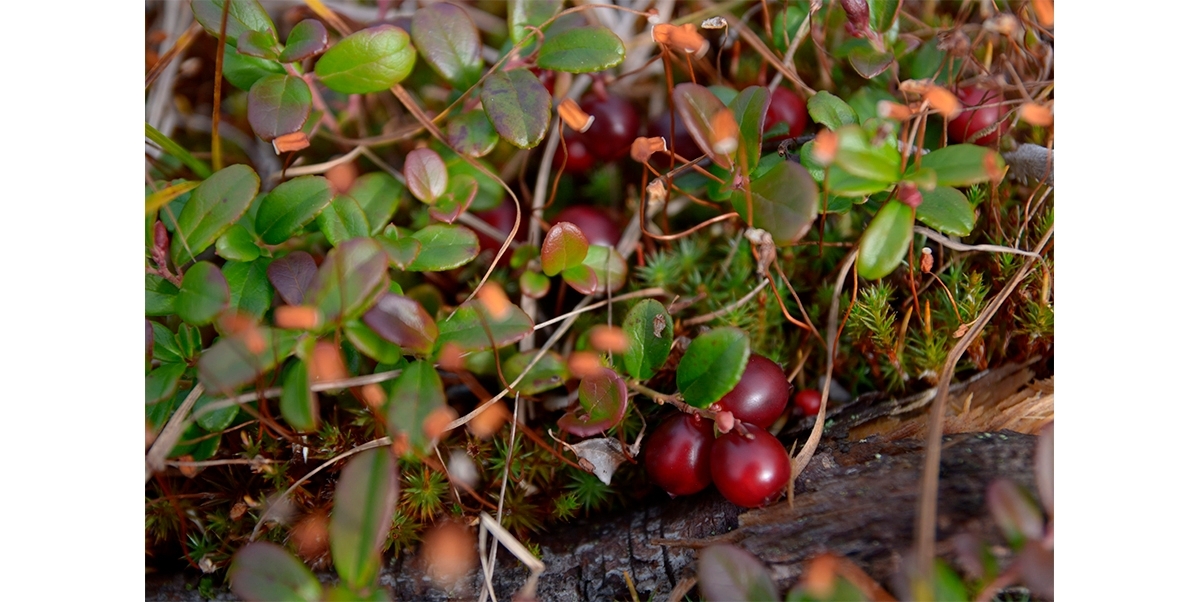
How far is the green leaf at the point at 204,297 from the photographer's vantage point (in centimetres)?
143

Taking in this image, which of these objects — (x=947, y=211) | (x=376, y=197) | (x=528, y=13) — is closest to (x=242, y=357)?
(x=376, y=197)

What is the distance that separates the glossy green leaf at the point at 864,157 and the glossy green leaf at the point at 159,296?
1299 mm

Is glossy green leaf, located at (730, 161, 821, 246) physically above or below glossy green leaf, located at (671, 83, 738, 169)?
below

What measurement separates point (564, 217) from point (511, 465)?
608mm

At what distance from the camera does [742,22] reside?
79.1 inches

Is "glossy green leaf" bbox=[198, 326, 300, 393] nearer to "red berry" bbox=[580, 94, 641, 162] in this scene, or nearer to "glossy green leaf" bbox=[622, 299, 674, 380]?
"glossy green leaf" bbox=[622, 299, 674, 380]

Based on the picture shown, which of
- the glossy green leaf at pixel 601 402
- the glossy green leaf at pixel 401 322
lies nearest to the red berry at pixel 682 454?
the glossy green leaf at pixel 601 402

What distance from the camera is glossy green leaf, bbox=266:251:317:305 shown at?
4.81 ft

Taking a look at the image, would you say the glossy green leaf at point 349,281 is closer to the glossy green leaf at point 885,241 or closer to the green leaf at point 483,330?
the green leaf at point 483,330

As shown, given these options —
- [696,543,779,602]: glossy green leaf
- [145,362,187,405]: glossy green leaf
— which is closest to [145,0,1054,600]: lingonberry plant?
[145,362,187,405]: glossy green leaf

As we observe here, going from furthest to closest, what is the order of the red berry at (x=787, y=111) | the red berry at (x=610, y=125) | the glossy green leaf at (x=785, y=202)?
1. the red berry at (x=610, y=125)
2. the red berry at (x=787, y=111)
3. the glossy green leaf at (x=785, y=202)

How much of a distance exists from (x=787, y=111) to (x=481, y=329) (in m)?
0.91

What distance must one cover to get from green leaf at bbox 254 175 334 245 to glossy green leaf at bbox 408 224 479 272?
0.21m

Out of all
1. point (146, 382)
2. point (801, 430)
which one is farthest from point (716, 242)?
point (146, 382)
